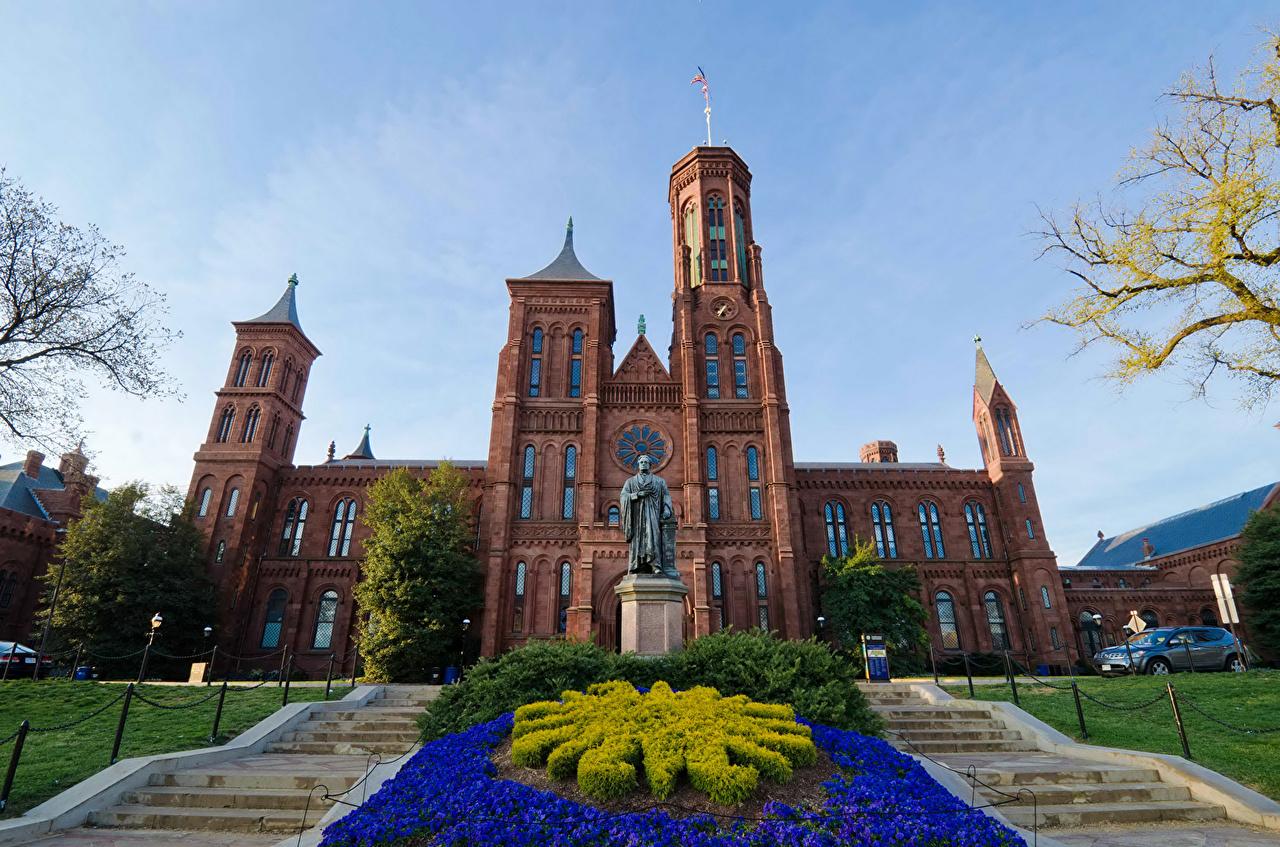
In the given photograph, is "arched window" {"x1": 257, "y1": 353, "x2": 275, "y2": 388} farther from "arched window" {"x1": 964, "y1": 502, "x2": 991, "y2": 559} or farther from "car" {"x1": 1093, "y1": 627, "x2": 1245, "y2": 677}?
"car" {"x1": 1093, "y1": 627, "x2": 1245, "y2": 677}

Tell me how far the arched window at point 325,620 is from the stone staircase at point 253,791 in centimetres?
2311

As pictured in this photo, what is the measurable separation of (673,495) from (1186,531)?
4351 cm

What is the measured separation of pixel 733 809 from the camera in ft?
17.6

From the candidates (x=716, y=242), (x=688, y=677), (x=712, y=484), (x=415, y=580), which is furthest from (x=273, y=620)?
(x=716, y=242)

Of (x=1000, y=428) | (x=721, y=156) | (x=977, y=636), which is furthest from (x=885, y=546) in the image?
(x=721, y=156)

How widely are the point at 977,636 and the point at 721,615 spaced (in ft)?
51.4

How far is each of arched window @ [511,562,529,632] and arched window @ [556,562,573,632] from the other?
169 cm

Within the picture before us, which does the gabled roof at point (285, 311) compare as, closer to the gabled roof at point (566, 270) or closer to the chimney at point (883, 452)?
the gabled roof at point (566, 270)

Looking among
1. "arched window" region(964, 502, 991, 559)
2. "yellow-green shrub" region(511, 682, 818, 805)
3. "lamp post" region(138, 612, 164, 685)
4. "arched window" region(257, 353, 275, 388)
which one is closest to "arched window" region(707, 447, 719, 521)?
"arched window" region(964, 502, 991, 559)

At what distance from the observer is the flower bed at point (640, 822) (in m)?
4.72

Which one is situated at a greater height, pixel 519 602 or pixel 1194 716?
pixel 519 602

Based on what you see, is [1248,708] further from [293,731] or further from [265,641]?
[265,641]

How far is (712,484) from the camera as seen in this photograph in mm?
32656

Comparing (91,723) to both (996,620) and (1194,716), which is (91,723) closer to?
(1194,716)
